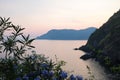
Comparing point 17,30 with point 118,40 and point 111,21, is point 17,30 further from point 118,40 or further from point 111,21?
point 111,21

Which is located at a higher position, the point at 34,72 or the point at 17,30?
the point at 17,30

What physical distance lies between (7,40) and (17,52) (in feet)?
1.78

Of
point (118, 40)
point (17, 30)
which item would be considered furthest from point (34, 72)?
point (118, 40)

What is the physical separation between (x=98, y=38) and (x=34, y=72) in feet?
448

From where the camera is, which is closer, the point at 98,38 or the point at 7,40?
the point at 7,40

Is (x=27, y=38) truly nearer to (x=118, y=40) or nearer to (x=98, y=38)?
(x=118, y=40)

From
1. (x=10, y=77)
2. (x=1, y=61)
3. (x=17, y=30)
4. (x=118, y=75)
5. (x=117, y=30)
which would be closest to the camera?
(x=10, y=77)

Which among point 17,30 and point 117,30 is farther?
point 117,30

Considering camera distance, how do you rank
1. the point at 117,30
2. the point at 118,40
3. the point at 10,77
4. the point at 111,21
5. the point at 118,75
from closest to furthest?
the point at 10,77, the point at 118,75, the point at 118,40, the point at 117,30, the point at 111,21

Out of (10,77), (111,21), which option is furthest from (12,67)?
(111,21)

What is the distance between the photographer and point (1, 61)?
960 centimetres

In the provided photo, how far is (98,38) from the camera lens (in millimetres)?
144125

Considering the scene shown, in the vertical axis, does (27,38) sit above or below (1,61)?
above

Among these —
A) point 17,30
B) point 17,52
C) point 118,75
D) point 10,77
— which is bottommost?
point 118,75
